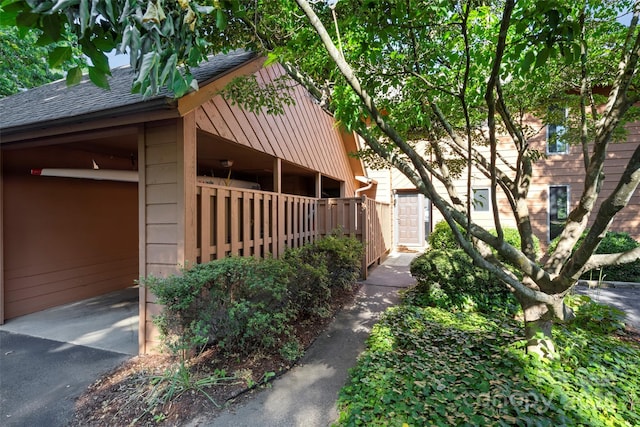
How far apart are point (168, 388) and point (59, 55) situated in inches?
106

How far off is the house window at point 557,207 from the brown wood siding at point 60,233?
37.7 feet

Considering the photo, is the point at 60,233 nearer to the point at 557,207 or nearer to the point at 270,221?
the point at 270,221

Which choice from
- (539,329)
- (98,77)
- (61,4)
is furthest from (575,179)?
(61,4)

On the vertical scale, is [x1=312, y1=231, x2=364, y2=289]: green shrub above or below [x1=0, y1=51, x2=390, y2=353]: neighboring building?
below

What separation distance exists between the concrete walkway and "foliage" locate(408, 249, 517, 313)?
93 cm

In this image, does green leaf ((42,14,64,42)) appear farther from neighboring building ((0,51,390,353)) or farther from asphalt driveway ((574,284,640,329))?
asphalt driveway ((574,284,640,329))

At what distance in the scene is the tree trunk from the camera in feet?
9.16

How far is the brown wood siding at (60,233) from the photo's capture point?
4719mm

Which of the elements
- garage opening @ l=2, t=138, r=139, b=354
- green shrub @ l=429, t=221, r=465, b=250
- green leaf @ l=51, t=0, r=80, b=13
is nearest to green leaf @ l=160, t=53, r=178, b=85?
green leaf @ l=51, t=0, r=80, b=13

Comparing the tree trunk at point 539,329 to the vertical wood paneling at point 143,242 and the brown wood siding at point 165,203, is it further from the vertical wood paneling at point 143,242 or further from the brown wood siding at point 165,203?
the vertical wood paneling at point 143,242

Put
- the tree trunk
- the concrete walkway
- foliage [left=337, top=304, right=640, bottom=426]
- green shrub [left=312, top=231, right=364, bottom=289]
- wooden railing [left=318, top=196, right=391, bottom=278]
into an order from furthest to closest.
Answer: wooden railing [left=318, top=196, right=391, bottom=278], green shrub [left=312, top=231, right=364, bottom=289], the tree trunk, the concrete walkway, foliage [left=337, top=304, right=640, bottom=426]

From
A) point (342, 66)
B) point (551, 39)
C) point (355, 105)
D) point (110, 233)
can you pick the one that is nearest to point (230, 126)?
point (355, 105)

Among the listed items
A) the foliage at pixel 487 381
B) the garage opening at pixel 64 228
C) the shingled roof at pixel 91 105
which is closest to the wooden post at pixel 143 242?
the shingled roof at pixel 91 105

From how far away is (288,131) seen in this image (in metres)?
6.10
